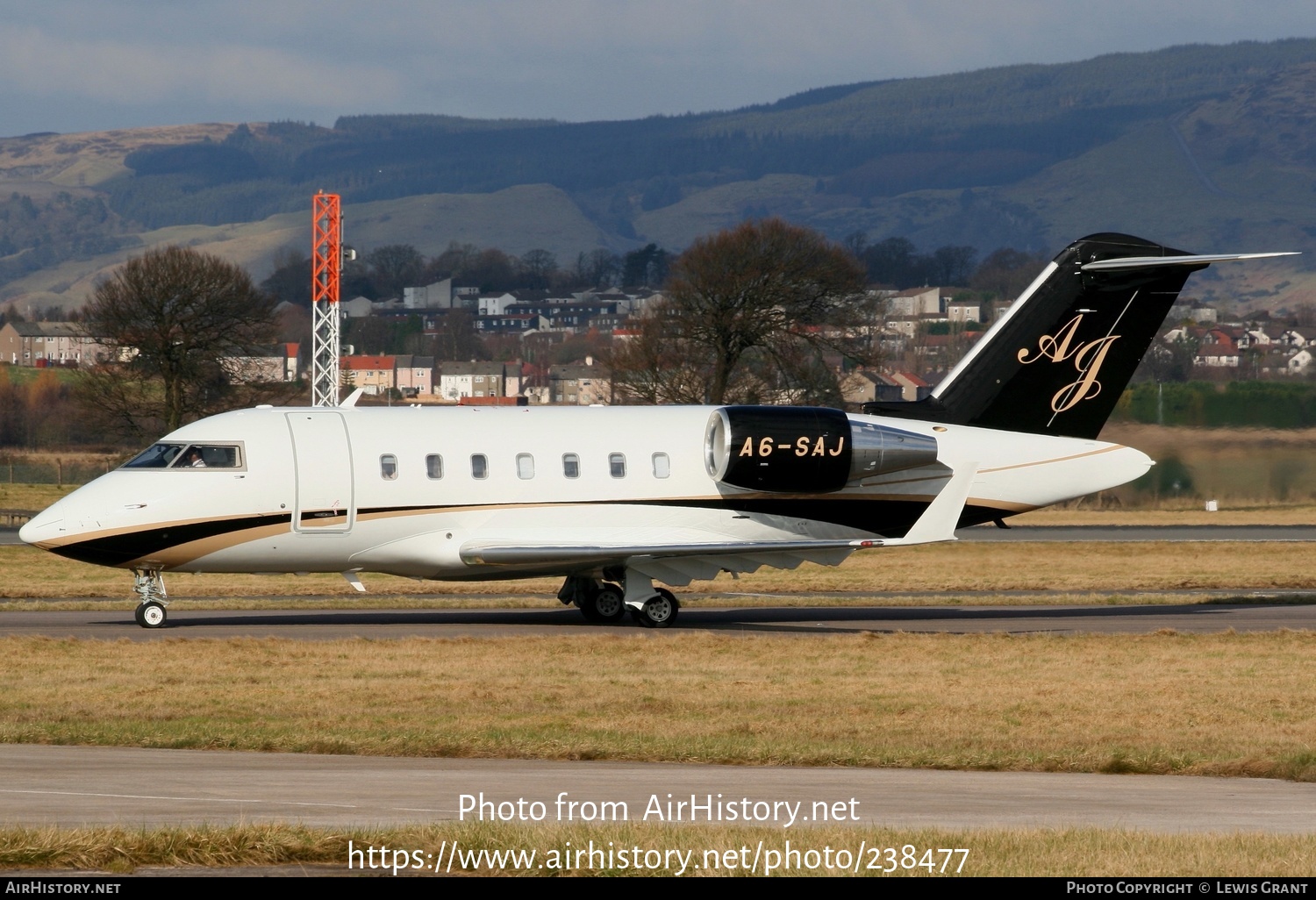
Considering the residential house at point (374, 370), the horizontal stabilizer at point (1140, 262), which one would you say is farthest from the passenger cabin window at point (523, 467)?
the residential house at point (374, 370)

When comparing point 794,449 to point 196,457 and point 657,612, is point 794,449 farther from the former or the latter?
point 196,457

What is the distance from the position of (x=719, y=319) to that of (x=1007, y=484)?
123ft

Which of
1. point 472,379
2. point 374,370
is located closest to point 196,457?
point 472,379

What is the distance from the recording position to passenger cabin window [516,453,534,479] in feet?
92.3

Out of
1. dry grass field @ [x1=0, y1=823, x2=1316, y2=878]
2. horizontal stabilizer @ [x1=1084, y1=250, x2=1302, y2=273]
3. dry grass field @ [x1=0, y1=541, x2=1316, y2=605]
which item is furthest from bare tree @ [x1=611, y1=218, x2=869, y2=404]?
dry grass field @ [x1=0, y1=823, x2=1316, y2=878]

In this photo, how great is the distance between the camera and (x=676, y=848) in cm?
1082

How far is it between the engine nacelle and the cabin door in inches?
244

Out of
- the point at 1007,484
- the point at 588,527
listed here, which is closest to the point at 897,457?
the point at 1007,484

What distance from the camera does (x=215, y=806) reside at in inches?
491

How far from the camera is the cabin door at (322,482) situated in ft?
89.0

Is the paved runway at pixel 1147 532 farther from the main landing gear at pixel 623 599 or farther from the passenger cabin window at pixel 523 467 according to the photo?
the passenger cabin window at pixel 523 467

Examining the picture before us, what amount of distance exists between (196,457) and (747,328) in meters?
41.7

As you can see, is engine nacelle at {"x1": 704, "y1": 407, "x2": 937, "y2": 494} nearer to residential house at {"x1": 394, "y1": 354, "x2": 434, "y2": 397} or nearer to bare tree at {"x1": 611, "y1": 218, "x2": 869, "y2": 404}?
bare tree at {"x1": 611, "y1": 218, "x2": 869, "y2": 404}

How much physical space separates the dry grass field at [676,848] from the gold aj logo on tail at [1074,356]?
1966cm
